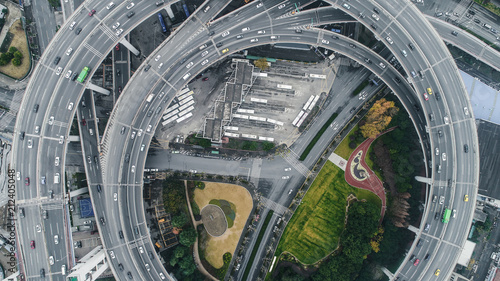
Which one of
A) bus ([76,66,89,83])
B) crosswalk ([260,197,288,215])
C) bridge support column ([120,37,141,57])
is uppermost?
bridge support column ([120,37,141,57])

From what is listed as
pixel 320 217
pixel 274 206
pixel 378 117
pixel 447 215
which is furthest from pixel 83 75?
pixel 447 215

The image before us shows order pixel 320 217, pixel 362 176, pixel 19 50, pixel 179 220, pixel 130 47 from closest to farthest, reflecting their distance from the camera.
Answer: pixel 179 220 < pixel 130 47 < pixel 19 50 < pixel 320 217 < pixel 362 176

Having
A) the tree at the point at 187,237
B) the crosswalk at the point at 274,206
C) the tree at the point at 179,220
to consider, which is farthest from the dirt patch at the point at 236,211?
the tree at the point at 179,220

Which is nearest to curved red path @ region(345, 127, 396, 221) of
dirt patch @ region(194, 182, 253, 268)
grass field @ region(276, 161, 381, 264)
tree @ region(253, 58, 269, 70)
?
grass field @ region(276, 161, 381, 264)

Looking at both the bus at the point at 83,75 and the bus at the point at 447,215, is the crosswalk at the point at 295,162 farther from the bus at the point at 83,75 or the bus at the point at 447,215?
the bus at the point at 83,75

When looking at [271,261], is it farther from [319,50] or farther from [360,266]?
[319,50]

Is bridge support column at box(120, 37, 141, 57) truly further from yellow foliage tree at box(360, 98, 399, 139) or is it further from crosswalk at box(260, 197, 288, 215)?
yellow foliage tree at box(360, 98, 399, 139)

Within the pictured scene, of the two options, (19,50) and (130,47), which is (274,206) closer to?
(130,47)
